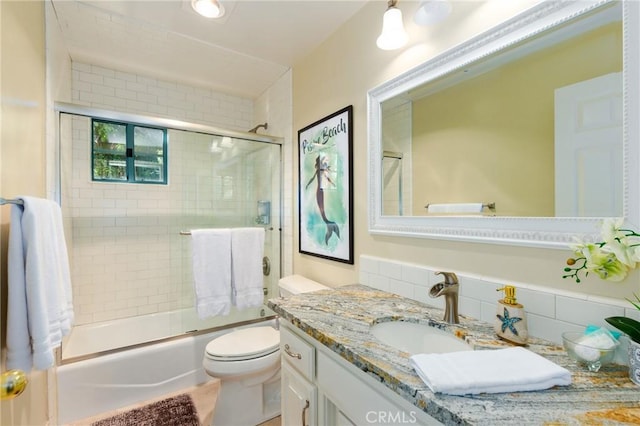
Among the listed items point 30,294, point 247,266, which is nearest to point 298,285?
point 247,266

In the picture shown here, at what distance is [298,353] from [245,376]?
2.40 ft

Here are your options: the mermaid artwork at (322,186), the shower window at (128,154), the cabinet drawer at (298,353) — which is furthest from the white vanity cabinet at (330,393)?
the shower window at (128,154)

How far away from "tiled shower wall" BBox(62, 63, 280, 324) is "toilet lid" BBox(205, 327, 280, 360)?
0.56 m

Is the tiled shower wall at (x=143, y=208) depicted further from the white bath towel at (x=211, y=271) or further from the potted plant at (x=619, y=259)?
the potted plant at (x=619, y=259)

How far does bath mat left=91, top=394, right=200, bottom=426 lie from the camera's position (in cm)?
166

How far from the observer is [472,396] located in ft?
1.95

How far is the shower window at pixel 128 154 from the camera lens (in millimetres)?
2354

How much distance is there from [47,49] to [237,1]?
1118mm

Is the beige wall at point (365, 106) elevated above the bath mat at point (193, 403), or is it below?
above

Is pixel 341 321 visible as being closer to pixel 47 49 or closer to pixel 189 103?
pixel 47 49

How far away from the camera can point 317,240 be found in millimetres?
2021

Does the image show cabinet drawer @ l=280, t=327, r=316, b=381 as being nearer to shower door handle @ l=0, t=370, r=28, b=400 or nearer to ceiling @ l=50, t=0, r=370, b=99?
shower door handle @ l=0, t=370, r=28, b=400

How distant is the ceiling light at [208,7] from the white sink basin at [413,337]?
1829 mm

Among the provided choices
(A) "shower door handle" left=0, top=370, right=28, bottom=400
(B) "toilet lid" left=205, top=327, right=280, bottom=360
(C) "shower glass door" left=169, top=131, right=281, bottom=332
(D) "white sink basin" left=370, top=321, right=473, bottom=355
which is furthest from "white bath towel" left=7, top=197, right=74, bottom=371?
(D) "white sink basin" left=370, top=321, right=473, bottom=355
